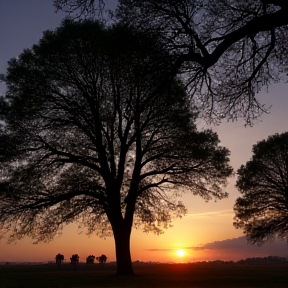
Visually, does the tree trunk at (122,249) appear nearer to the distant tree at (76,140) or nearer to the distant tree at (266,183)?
the distant tree at (76,140)

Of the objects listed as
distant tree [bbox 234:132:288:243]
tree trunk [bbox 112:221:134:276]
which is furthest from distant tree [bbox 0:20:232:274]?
distant tree [bbox 234:132:288:243]

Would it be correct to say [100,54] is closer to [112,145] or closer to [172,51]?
[112,145]

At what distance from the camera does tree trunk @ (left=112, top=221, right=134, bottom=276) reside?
2819cm

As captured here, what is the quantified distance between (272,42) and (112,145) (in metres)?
14.6

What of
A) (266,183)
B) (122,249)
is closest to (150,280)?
(122,249)

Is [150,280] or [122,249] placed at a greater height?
[122,249]

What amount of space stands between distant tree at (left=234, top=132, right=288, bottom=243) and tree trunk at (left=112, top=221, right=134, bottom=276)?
19372 mm

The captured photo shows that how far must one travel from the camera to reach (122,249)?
28.2 m

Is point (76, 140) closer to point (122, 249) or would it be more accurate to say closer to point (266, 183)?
point (122, 249)

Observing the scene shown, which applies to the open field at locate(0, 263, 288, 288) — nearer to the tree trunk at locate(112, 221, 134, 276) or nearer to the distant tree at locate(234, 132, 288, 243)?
the tree trunk at locate(112, 221, 134, 276)

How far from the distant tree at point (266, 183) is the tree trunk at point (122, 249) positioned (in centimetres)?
1937

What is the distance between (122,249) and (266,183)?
20826mm

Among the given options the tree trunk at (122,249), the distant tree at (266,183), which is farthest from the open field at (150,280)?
the distant tree at (266,183)

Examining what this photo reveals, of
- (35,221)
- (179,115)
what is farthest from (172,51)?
(35,221)
